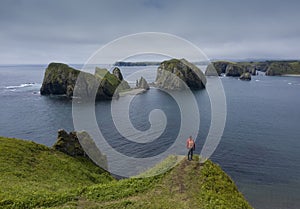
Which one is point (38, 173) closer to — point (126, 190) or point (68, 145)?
point (68, 145)

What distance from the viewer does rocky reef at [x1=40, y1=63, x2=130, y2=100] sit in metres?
136

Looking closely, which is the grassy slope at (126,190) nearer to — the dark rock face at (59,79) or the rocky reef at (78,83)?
the rocky reef at (78,83)

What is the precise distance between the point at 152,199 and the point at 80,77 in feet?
388

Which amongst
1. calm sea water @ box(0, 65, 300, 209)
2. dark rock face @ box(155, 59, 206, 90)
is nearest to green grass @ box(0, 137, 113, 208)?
calm sea water @ box(0, 65, 300, 209)

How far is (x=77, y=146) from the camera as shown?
43.5m

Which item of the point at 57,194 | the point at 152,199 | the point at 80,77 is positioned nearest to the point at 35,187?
the point at 57,194

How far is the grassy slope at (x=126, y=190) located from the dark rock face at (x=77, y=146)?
972cm

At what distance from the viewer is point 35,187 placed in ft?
83.9

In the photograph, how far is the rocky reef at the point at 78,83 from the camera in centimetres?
13600

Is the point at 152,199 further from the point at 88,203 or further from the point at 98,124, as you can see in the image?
the point at 98,124

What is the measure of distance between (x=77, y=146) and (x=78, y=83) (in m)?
97.7

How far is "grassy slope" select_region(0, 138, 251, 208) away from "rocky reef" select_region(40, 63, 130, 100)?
105104 mm

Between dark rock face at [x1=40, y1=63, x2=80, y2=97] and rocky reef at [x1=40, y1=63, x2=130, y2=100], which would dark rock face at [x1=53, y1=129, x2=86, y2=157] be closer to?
rocky reef at [x1=40, y1=63, x2=130, y2=100]

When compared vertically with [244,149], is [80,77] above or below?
above
